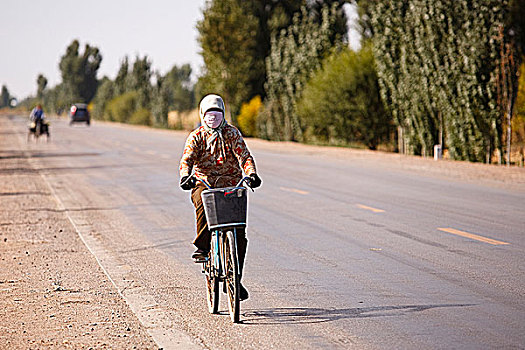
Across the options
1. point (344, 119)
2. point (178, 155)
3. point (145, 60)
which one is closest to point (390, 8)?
point (344, 119)

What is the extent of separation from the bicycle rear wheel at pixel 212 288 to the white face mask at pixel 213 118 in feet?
3.54

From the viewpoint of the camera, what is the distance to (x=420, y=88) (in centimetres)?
2544

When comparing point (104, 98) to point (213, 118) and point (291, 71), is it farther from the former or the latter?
point (213, 118)

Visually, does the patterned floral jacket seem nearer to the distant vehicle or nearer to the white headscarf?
the white headscarf

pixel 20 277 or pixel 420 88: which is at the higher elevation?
pixel 420 88

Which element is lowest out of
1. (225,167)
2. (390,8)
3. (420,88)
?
(225,167)

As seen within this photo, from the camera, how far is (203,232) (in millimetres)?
6293

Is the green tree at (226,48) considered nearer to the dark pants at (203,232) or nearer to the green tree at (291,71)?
the green tree at (291,71)

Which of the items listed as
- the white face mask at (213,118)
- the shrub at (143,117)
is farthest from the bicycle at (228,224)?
the shrub at (143,117)

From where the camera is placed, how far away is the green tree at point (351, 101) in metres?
30.8

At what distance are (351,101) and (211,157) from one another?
2519 centimetres

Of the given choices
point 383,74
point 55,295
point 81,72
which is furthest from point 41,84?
point 55,295

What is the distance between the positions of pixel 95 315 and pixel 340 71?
84.0 ft

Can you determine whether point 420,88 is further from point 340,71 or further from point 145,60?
point 145,60
